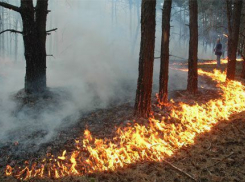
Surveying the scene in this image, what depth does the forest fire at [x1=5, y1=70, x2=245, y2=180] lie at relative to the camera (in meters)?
3.92

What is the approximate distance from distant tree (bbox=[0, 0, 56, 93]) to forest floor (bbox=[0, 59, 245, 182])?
9.05ft

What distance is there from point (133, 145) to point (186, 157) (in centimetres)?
122

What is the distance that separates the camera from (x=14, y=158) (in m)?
4.31

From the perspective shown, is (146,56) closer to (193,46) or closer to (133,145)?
(133,145)

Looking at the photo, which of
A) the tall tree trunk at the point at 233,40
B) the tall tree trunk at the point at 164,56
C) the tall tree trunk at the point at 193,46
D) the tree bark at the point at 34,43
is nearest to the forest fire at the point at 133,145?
the tall tree trunk at the point at 164,56

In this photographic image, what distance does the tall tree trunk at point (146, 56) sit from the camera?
5785 mm

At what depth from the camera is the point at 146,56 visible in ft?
19.6

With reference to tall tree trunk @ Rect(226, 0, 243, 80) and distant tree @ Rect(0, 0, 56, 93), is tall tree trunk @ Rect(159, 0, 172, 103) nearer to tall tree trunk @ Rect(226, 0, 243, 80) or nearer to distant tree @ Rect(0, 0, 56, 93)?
distant tree @ Rect(0, 0, 56, 93)

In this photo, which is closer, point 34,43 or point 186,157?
point 186,157

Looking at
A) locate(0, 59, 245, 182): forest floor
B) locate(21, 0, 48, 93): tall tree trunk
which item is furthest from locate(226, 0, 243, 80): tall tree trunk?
locate(21, 0, 48, 93): tall tree trunk

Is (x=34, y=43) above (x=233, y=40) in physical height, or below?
below

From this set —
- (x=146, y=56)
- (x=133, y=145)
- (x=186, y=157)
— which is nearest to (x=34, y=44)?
(x=146, y=56)

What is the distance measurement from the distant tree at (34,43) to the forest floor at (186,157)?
276 centimetres

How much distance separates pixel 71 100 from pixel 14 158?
142 inches
